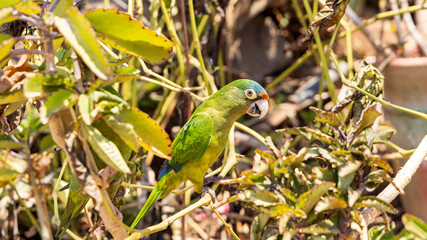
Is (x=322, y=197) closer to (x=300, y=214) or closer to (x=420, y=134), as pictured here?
(x=300, y=214)

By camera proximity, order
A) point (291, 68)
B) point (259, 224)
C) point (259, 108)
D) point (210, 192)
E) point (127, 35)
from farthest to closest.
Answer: point (291, 68) < point (259, 108) < point (210, 192) < point (259, 224) < point (127, 35)

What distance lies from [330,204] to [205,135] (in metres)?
0.49

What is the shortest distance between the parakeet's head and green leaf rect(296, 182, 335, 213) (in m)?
0.50

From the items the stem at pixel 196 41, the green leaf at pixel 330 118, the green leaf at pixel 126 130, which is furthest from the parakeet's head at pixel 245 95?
the green leaf at pixel 126 130

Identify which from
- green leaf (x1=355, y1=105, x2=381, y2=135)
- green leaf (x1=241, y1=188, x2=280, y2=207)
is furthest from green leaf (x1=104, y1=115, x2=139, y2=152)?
green leaf (x1=355, y1=105, x2=381, y2=135)

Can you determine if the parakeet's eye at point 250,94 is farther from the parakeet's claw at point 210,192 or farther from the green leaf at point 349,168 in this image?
the green leaf at point 349,168

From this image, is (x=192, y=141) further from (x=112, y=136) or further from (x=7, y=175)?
(x=7, y=175)

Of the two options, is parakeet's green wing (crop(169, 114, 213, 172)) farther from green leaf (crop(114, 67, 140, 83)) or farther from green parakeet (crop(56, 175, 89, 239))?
green leaf (crop(114, 67, 140, 83))

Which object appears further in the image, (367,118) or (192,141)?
(192,141)

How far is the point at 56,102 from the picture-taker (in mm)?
666

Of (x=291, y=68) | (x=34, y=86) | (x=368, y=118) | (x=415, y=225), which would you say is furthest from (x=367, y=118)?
(x=291, y=68)

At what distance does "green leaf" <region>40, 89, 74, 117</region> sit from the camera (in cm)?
65

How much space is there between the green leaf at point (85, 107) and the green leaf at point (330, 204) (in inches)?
16.1

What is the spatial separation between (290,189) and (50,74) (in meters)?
0.47
